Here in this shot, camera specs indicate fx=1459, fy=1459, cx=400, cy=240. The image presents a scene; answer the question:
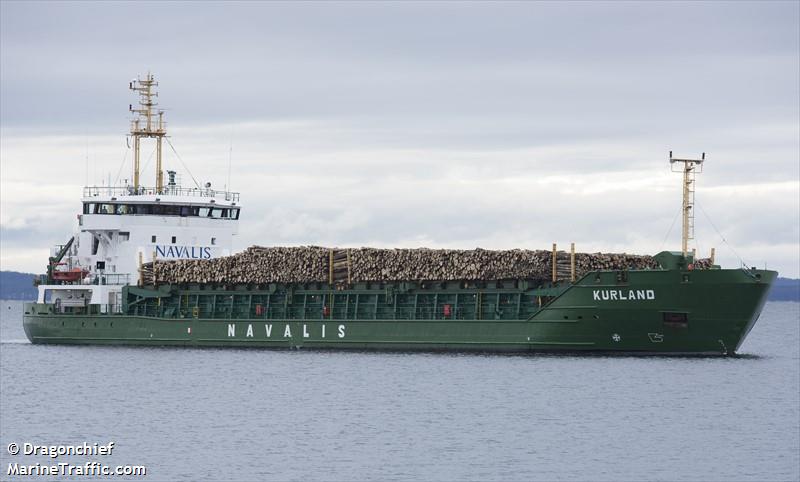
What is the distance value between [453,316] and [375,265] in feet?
13.5

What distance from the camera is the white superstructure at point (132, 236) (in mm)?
63781

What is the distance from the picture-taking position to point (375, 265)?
184 ft

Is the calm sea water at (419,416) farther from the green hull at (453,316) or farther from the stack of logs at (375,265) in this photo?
the stack of logs at (375,265)

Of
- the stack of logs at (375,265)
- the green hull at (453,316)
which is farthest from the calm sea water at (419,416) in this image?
the stack of logs at (375,265)

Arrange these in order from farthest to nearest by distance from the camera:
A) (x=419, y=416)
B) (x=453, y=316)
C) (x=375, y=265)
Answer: (x=375, y=265), (x=453, y=316), (x=419, y=416)

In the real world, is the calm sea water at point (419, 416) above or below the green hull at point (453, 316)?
below

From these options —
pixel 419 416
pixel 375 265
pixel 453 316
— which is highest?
pixel 375 265

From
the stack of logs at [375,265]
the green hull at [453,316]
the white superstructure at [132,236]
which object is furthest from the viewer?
the white superstructure at [132,236]

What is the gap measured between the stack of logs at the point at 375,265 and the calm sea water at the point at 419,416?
325cm

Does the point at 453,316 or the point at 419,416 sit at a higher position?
the point at 453,316

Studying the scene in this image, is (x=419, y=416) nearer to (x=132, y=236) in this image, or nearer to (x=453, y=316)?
(x=453, y=316)

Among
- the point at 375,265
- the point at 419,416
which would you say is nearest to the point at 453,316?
the point at 375,265

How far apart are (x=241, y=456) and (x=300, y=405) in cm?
783

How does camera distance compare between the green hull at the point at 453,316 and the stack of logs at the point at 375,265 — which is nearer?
the green hull at the point at 453,316
